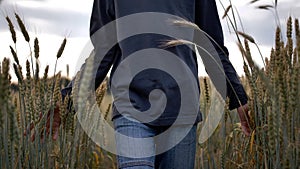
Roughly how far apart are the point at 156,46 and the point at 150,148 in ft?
1.23

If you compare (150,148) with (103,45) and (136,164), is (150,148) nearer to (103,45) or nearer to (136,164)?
(136,164)

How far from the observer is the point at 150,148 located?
6.19ft

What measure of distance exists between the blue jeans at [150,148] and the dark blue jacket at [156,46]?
1.9 inches

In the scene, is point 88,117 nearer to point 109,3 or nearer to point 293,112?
point 109,3

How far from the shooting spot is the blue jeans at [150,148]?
1862 millimetres

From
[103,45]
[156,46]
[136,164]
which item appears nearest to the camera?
[136,164]

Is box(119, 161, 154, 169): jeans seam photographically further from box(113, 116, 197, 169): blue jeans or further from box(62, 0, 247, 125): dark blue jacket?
box(62, 0, 247, 125): dark blue jacket

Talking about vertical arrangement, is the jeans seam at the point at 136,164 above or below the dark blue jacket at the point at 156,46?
below

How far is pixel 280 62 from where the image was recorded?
1.72 meters

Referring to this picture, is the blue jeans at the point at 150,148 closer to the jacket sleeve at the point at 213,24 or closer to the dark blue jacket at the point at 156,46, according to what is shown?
the dark blue jacket at the point at 156,46

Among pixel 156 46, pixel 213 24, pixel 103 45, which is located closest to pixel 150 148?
pixel 156 46

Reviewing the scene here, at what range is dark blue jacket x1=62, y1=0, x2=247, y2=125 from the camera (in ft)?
6.43

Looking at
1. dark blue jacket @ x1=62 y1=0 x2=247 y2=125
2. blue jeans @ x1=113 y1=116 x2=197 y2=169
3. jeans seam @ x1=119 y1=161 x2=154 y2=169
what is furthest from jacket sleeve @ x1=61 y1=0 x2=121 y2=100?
jeans seam @ x1=119 y1=161 x2=154 y2=169

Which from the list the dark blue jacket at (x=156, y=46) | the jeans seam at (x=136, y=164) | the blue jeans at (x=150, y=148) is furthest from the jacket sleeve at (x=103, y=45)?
the jeans seam at (x=136, y=164)
